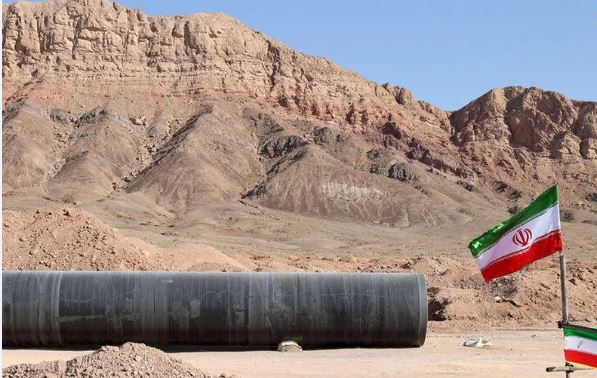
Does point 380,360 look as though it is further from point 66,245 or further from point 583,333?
point 66,245

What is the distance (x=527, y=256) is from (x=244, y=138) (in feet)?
327

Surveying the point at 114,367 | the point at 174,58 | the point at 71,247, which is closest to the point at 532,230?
the point at 114,367

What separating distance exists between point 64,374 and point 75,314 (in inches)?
263

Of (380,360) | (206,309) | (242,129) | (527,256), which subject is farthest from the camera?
(242,129)

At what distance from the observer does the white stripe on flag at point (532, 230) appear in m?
9.16

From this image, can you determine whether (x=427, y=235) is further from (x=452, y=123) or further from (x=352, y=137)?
(x=452, y=123)

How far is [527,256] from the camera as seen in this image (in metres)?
9.22

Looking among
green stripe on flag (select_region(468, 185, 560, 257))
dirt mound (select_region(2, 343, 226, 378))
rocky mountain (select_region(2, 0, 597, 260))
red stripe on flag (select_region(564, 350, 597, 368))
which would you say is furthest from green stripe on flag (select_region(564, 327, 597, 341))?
rocky mountain (select_region(2, 0, 597, 260))

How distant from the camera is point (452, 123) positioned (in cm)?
13850

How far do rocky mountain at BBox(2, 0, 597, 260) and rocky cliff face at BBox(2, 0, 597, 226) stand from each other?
0.24 m

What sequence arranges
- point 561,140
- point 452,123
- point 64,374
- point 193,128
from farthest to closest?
point 452,123 → point 561,140 → point 193,128 → point 64,374

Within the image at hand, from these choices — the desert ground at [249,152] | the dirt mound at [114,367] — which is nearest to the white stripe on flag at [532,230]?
the dirt mound at [114,367]

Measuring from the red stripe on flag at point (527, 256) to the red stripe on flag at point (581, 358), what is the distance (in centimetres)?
111

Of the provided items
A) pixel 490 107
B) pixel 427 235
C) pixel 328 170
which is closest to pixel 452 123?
pixel 490 107
